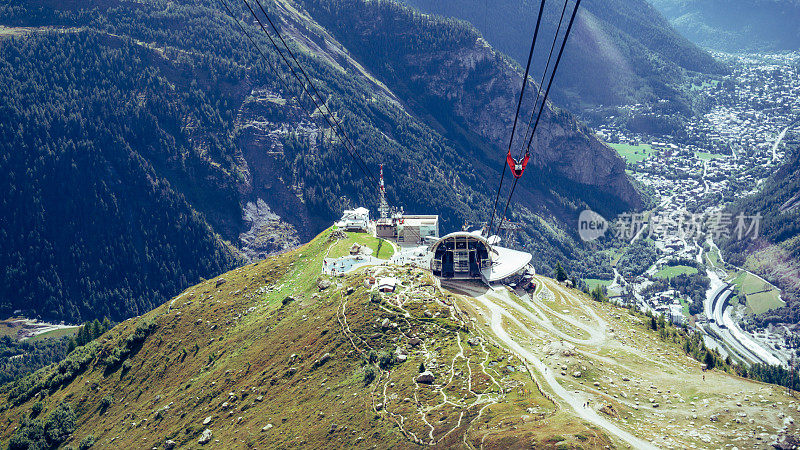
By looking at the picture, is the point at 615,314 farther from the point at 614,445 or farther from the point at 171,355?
the point at 171,355

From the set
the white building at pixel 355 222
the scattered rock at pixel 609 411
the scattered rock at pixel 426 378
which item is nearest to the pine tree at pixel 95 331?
the white building at pixel 355 222

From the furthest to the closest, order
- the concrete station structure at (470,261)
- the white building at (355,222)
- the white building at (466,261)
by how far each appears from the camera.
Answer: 1. the white building at (355,222)
2. the concrete station structure at (470,261)
3. the white building at (466,261)

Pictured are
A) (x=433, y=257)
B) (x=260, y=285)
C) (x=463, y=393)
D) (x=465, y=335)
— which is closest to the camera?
(x=463, y=393)

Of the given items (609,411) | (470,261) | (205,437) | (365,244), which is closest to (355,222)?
(365,244)

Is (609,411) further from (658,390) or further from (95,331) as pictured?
(95,331)

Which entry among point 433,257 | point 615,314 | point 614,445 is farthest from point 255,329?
point 615,314

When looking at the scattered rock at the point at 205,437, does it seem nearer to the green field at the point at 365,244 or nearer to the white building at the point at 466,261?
the green field at the point at 365,244
